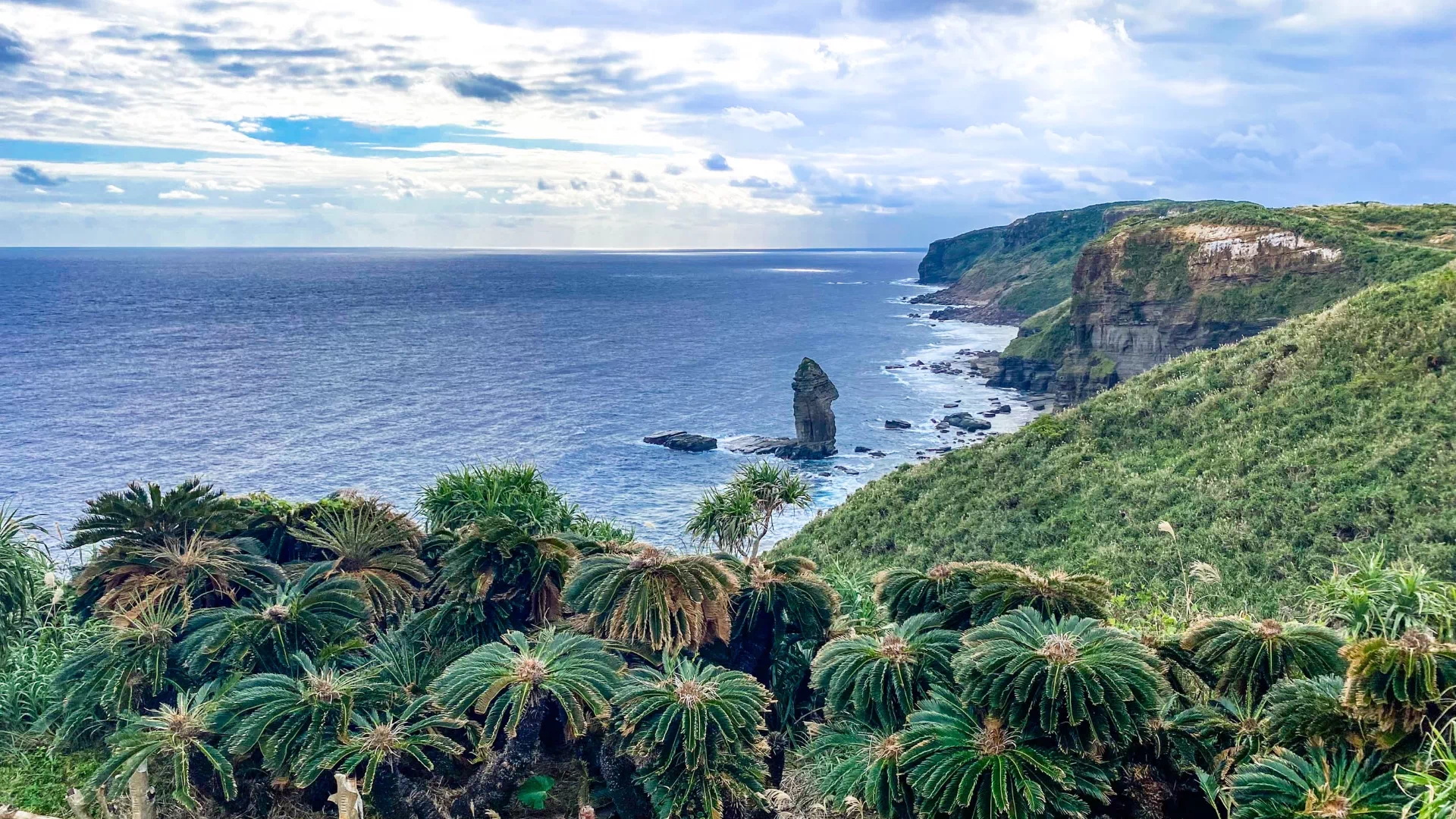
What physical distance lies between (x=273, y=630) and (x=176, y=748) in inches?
114

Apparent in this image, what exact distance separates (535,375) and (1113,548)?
90822mm

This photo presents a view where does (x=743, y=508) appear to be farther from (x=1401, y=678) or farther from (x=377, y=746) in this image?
(x=1401, y=678)

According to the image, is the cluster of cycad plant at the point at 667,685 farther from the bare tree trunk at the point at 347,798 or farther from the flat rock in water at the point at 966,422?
the flat rock in water at the point at 966,422

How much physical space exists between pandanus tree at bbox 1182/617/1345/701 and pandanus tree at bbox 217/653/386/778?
13.3 meters

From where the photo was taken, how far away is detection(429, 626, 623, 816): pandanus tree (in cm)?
1450

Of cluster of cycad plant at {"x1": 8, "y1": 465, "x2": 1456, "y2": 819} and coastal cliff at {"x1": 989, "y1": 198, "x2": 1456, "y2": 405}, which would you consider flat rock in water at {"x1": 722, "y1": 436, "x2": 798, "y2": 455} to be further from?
cluster of cycad plant at {"x1": 8, "y1": 465, "x2": 1456, "y2": 819}

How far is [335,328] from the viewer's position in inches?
6373

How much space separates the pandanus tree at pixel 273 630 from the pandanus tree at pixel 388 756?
111 inches

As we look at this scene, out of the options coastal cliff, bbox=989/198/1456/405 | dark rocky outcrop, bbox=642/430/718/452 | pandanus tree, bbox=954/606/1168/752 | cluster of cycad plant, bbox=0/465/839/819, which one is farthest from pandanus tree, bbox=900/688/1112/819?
coastal cliff, bbox=989/198/1456/405

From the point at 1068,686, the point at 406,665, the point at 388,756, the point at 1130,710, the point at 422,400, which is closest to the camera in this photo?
the point at 1068,686

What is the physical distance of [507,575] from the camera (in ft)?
61.8

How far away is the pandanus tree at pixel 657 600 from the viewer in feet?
53.1

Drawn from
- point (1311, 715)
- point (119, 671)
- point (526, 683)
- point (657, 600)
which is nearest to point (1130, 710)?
point (1311, 715)

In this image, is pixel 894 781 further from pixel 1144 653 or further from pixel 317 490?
pixel 317 490
